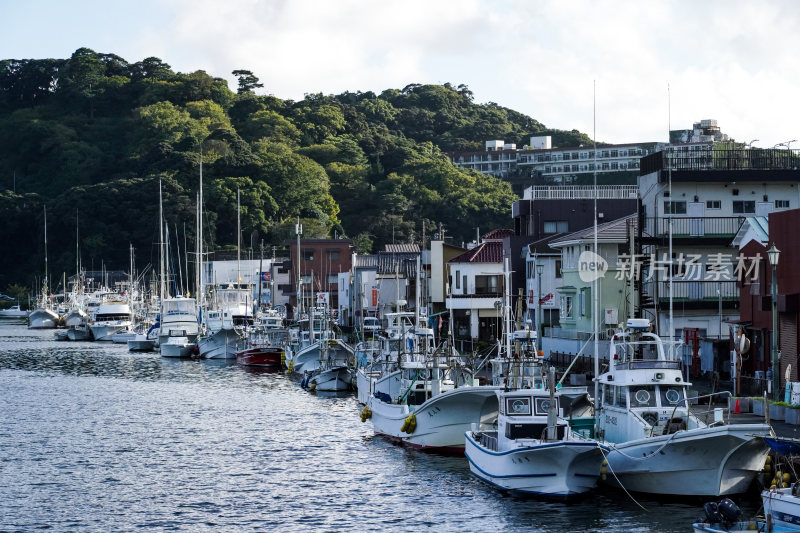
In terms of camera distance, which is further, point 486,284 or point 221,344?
point 221,344

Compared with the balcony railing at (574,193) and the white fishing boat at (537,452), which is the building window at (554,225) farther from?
the white fishing boat at (537,452)

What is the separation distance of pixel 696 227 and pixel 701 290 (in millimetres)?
3315

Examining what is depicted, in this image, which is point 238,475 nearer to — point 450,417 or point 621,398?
point 450,417

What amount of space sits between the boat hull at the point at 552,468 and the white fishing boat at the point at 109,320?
339ft

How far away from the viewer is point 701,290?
5353 centimetres

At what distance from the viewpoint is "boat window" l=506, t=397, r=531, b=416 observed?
33.8 metres

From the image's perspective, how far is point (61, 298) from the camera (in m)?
178

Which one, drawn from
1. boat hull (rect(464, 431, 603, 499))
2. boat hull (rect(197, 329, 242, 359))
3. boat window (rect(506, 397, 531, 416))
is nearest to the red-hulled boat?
boat hull (rect(197, 329, 242, 359))

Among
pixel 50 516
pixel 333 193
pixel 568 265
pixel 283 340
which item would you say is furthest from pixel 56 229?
pixel 50 516

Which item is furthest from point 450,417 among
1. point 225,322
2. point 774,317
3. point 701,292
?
point 225,322

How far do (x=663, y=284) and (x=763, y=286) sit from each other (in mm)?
9531

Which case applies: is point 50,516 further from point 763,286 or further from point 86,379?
point 86,379

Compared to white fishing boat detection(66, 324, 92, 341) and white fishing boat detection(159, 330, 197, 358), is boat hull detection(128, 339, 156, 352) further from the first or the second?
white fishing boat detection(66, 324, 92, 341)

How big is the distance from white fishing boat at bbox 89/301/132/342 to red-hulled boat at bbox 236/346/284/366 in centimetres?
4698
